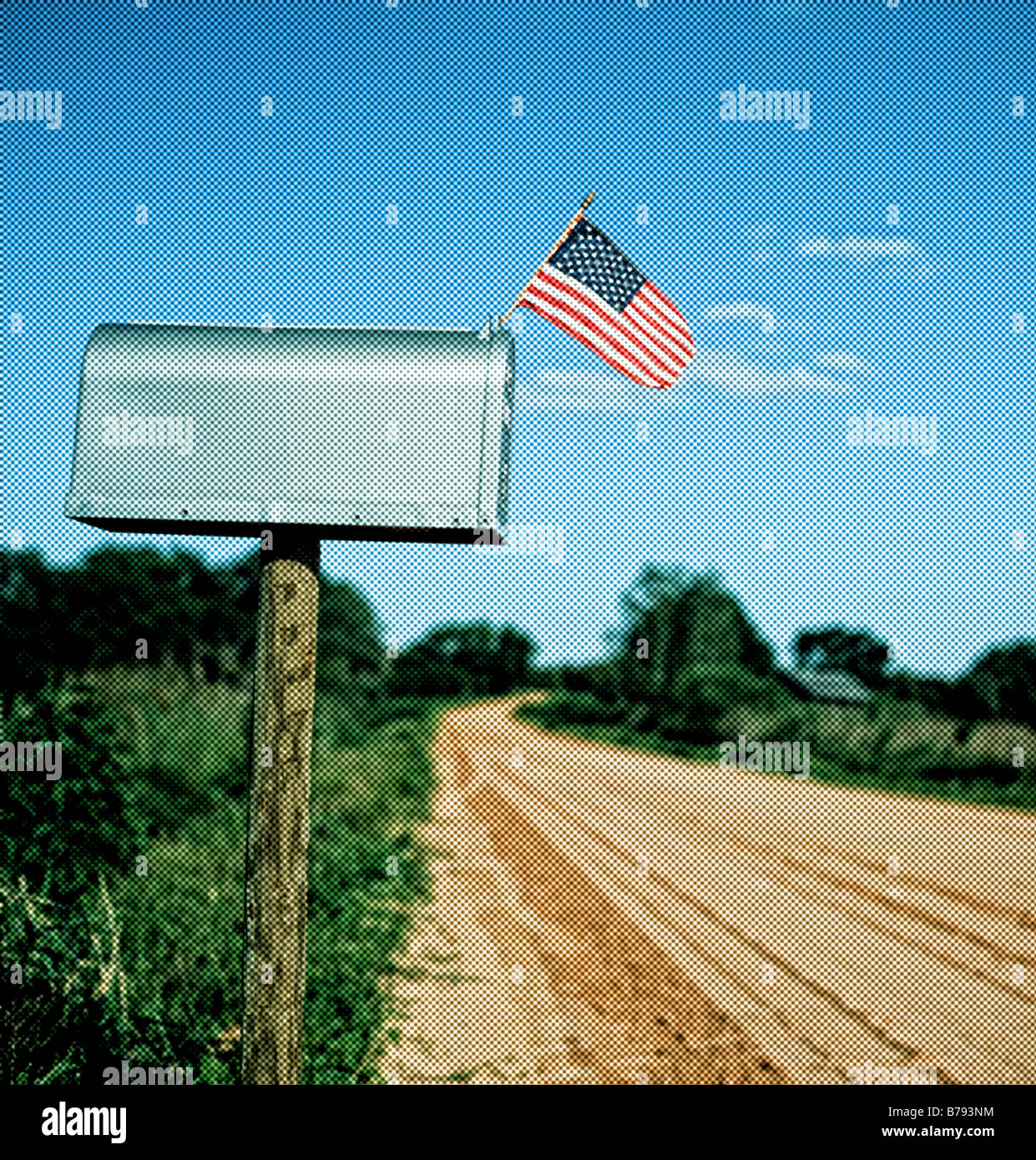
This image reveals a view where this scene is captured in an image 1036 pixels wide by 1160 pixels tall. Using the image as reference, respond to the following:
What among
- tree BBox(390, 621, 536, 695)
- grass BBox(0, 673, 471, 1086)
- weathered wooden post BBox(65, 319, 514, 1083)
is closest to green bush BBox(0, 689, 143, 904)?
grass BBox(0, 673, 471, 1086)

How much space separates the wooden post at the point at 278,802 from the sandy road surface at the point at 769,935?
2.52 meters

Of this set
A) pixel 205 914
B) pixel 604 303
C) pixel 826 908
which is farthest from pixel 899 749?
pixel 604 303

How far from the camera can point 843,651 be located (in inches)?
4082

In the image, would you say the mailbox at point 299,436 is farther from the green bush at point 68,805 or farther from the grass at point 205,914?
the green bush at point 68,805

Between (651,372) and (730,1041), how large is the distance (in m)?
3.78

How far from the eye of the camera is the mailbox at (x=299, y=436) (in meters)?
2.70

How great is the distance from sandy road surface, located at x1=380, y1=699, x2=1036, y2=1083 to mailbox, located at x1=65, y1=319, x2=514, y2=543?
3.49 meters

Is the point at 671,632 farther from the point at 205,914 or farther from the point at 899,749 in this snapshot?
the point at 205,914

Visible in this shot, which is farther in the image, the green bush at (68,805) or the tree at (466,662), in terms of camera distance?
the tree at (466,662)

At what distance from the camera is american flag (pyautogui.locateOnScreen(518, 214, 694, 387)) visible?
127 inches

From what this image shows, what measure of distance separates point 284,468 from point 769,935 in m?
6.35

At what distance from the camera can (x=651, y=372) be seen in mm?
3604

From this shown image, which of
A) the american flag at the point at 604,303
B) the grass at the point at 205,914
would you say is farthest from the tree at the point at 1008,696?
the american flag at the point at 604,303
